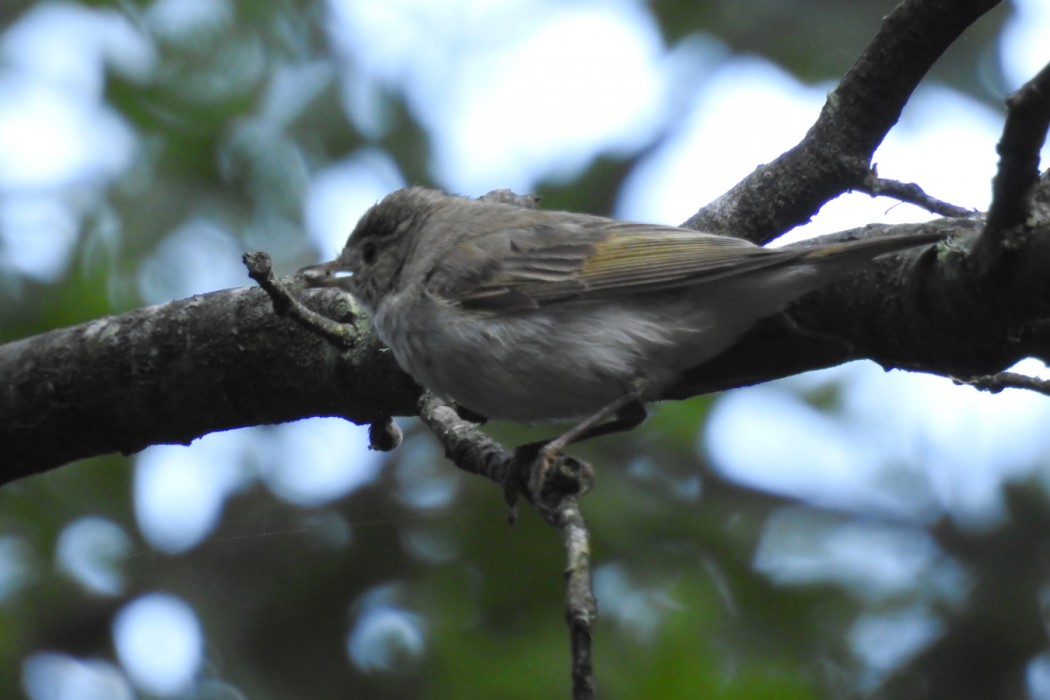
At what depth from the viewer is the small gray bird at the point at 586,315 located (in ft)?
12.1

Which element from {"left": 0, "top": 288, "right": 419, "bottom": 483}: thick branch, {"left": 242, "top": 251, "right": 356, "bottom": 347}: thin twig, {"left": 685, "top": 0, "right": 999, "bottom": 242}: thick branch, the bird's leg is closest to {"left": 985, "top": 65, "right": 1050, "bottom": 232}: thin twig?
{"left": 685, "top": 0, "right": 999, "bottom": 242}: thick branch

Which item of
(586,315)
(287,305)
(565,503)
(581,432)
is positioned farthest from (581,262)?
(565,503)

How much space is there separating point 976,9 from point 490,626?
10.0ft

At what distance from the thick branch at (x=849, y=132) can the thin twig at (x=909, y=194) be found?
0.04m

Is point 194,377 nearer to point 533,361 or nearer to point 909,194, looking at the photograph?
point 533,361

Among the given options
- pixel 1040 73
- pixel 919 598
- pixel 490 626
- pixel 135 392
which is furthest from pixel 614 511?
pixel 1040 73

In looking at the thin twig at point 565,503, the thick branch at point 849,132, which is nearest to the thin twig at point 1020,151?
the thick branch at point 849,132

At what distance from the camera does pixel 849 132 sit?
3855 mm

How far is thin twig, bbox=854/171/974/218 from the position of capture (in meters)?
3.54

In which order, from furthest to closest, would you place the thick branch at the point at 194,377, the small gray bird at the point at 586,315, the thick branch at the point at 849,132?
1. the thick branch at the point at 194,377
2. the small gray bird at the point at 586,315
3. the thick branch at the point at 849,132

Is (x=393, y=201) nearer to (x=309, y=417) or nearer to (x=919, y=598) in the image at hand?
(x=309, y=417)

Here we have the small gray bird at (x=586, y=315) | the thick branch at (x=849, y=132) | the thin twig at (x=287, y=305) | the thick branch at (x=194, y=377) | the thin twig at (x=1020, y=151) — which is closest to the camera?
the thin twig at (x=1020, y=151)

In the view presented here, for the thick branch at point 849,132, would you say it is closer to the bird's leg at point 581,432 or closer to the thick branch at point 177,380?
the bird's leg at point 581,432

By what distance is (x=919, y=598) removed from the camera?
206 inches
